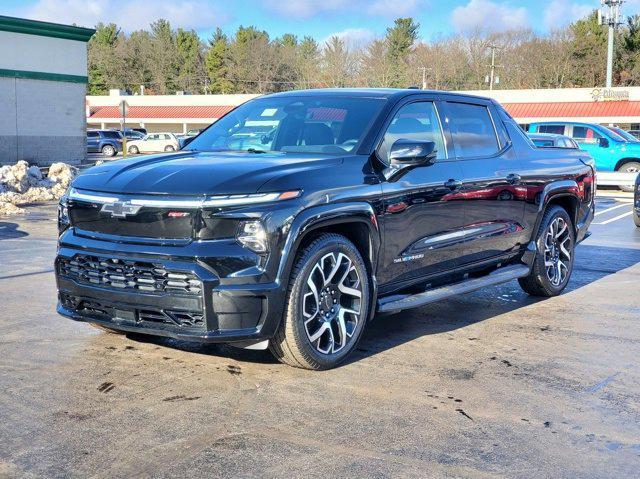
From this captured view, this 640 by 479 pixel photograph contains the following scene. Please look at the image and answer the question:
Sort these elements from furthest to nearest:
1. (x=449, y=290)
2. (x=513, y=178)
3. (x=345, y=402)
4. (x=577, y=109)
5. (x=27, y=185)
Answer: (x=577, y=109) < (x=27, y=185) < (x=513, y=178) < (x=449, y=290) < (x=345, y=402)

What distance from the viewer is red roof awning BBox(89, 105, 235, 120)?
246ft

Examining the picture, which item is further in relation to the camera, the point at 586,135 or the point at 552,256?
the point at 586,135

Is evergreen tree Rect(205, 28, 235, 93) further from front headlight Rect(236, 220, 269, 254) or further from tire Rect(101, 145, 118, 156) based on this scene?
front headlight Rect(236, 220, 269, 254)

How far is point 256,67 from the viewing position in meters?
105

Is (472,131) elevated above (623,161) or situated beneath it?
elevated above

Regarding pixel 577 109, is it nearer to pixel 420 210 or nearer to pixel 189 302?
pixel 420 210

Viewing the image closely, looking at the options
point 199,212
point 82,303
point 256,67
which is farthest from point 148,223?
point 256,67

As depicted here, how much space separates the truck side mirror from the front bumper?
1410 mm

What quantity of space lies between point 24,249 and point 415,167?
6263 mm

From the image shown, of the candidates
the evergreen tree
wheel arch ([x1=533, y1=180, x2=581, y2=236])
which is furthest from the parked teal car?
the evergreen tree

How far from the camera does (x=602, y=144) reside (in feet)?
78.4

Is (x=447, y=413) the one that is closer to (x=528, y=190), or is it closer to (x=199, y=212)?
(x=199, y=212)

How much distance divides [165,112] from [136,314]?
2957 inches

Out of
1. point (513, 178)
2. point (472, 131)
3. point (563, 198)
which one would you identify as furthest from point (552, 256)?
point (472, 131)
